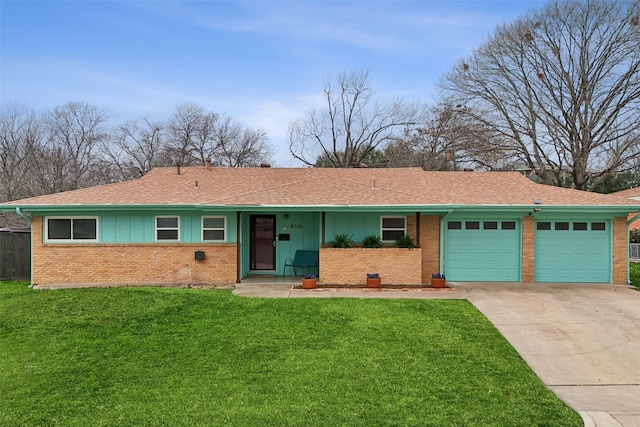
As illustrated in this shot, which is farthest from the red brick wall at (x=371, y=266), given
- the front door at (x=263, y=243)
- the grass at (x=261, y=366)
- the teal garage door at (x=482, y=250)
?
the front door at (x=263, y=243)

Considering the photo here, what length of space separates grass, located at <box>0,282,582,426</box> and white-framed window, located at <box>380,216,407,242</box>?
11.0 feet

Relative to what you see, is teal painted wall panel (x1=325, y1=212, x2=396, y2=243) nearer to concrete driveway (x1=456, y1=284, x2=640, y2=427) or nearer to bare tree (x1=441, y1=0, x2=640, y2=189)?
concrete driveway (x1=456, y1=284, x2=640, y2=427)

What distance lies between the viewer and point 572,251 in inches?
504

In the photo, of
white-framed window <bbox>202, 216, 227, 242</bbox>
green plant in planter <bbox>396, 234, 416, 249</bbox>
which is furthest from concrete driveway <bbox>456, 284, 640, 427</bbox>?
white-framed window <bbox>202, 216, 227, 242</bbox>

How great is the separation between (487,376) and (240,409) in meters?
3.44

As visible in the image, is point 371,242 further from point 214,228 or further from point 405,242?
point 214,228

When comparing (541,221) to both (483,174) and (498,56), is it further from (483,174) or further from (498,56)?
(498,56)

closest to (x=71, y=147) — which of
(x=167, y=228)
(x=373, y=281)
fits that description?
(x=167, y=228)

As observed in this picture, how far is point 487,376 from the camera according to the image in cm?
594

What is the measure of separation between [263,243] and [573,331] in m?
9.08

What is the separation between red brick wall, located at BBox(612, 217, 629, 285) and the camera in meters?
12.7

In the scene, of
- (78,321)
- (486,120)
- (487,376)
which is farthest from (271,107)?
(487,376)

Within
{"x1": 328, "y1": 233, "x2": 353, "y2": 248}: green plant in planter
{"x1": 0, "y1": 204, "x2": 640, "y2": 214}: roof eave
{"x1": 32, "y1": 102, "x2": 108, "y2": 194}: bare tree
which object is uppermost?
{"x1": 32, "y1": 102, "x2": 108, "y2": 194}: bare tree

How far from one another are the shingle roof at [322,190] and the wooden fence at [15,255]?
2134 mm
